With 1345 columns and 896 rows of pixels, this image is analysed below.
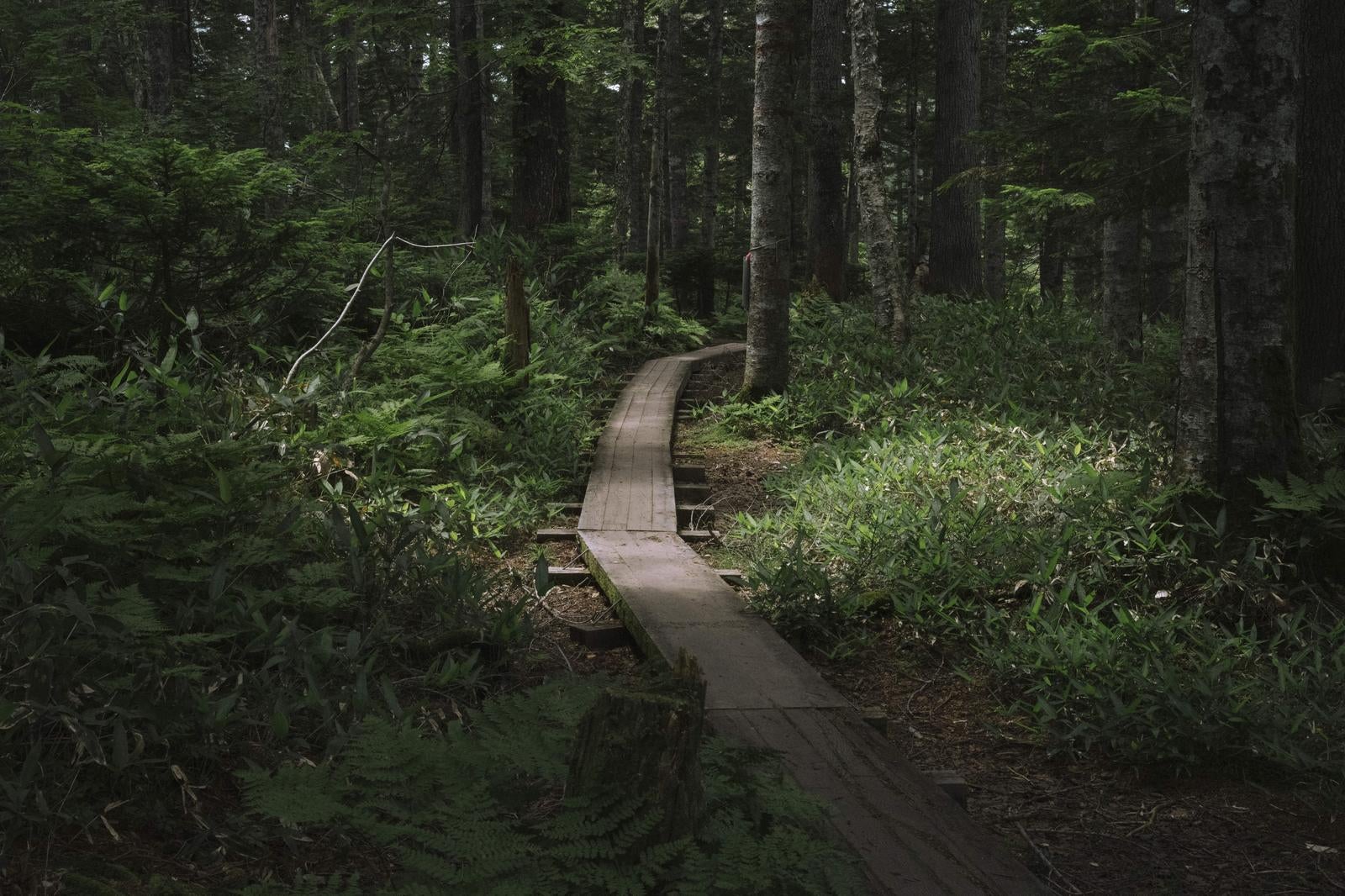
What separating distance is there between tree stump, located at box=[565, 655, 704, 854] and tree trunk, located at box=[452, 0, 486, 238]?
1520cm

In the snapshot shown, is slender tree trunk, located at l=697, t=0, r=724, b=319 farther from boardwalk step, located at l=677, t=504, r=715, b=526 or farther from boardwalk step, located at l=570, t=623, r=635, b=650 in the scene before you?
boardwalk step, located at l=570, t=623, r=635, b=650

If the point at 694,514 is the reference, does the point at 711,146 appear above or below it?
above

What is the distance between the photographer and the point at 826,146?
17.2 meters

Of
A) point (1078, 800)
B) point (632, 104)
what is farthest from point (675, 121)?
point (1078, 800)

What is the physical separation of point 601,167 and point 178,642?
31246 millimetres

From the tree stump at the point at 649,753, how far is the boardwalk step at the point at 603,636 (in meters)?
2.95

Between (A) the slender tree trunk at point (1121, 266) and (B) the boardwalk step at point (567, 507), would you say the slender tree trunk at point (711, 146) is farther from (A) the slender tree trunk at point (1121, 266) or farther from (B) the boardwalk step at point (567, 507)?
(B) the boardwalk step at point (567, 507)

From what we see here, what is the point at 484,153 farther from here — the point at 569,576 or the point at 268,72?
the point at 569,576

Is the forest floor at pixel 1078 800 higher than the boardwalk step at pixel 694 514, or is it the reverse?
the boardwalk step at pixel 694 514

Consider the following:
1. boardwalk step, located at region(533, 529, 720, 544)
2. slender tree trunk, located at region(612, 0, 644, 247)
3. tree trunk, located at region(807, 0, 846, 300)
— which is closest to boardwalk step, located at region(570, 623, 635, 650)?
boardwalk step, located at region(533, 529, 720, 544)

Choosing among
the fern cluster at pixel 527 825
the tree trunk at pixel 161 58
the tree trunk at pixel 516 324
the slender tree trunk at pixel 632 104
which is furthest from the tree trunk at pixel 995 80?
the fern cluster at pixel 527 825

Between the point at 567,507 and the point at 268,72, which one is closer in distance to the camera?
the point at 567,507

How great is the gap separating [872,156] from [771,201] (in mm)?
1609

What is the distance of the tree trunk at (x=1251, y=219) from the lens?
5453 millimetres
